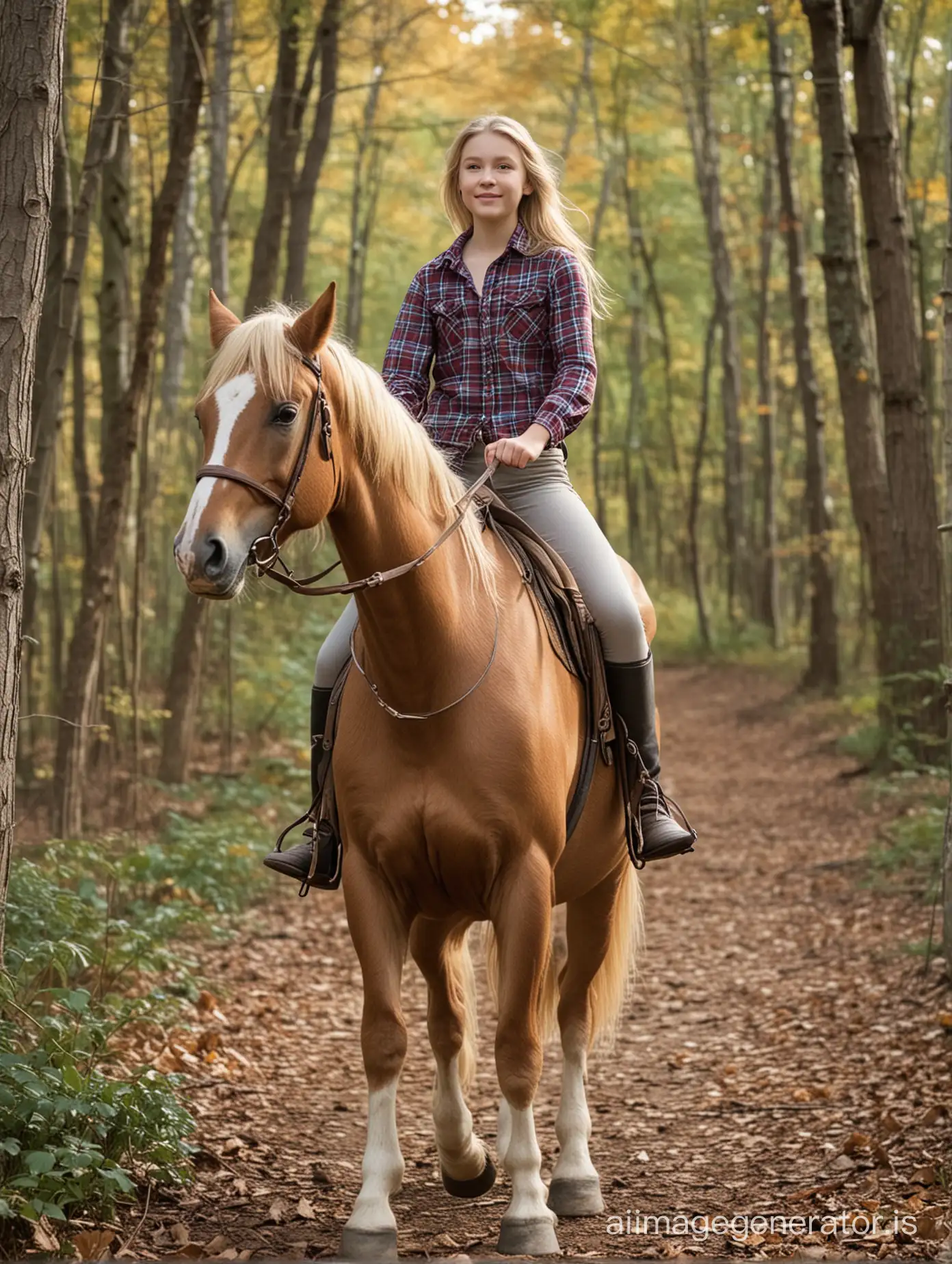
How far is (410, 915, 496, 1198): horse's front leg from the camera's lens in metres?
4.52

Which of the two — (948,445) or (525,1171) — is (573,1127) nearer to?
(525,1171)

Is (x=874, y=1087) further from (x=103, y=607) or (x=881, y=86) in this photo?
(x=881, y=86)

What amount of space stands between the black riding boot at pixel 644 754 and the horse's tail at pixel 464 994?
782 mm

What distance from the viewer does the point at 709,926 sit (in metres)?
9.08

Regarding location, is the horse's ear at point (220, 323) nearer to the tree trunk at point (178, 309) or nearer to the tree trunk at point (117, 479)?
the tree trunk at point (117, 479)

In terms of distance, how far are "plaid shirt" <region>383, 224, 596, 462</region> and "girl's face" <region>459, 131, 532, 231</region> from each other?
0.42ft

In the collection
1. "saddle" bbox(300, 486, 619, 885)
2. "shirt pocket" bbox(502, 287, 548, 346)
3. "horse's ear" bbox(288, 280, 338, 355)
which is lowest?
"saddle" bbox(300, 486, 619, 885)

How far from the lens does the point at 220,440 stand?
10.9ft

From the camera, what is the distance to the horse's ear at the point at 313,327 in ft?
11.4

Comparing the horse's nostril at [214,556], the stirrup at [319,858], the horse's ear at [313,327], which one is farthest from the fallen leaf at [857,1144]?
the horse's ear at [313,327]

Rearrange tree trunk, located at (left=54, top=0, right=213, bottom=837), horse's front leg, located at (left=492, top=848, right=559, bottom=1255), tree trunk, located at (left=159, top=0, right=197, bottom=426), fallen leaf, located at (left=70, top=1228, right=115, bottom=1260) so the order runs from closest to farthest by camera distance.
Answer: fallen leaf, located at (left=70, top=1228, right=115, bottom=1260)
horse's front leg, located at (left=492, top=848, right=559, bottom=1255)
tree trunk, located at (left=54, top=0, right=213, bottom=837)
tree trunk, located at (left=159, top=0, right=197, bottom=426)

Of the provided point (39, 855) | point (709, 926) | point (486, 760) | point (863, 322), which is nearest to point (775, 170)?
point (863, 322)

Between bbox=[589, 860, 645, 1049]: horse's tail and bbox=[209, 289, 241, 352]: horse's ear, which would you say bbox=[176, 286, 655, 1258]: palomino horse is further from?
bbox=[589, 860, 645, 1049]: horse's tail

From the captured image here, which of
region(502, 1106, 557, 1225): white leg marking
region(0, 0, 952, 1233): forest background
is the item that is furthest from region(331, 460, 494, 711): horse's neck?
region(502, 1106, 557, 1225): white leg marking
